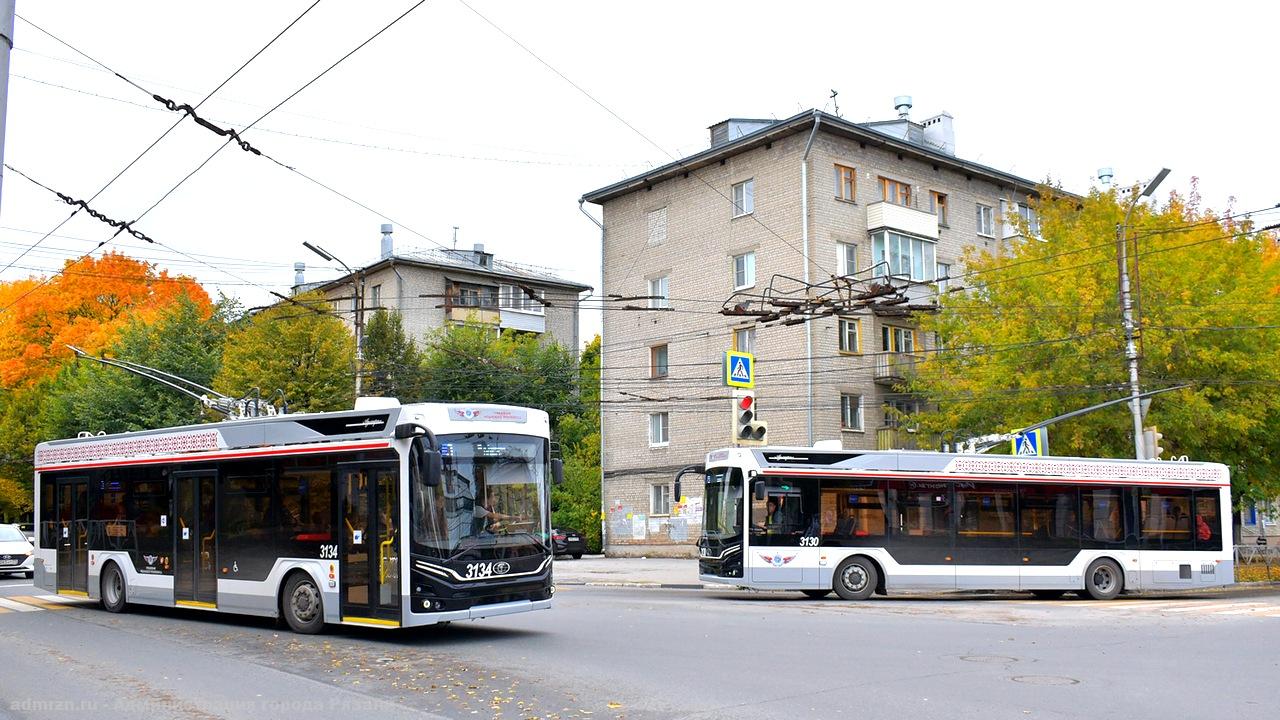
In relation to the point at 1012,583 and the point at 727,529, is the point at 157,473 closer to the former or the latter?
the point at 727,529

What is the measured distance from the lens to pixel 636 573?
3384cm

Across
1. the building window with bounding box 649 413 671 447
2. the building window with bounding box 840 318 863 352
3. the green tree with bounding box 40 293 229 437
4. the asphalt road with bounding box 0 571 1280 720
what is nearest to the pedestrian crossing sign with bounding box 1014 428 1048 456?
the asphalt road with bounding box 0 571 1280 720

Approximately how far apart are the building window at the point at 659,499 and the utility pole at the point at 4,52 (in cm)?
3794

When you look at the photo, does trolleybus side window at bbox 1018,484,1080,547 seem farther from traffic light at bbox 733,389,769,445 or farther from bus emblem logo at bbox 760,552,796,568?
traffic light at bbox 733,389,769,445

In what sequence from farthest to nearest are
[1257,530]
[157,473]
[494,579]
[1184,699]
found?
1. [1257,530]
2. [157,473]
3. [494,579]
4. [1184,699]

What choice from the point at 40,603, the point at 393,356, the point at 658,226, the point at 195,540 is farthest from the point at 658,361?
the point at 195,540

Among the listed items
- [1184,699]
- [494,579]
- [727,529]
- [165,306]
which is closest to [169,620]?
[494,579]

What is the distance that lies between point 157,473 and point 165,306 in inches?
1799

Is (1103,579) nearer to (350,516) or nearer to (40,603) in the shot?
(350,516)

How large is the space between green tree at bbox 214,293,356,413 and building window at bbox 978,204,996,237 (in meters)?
25.4

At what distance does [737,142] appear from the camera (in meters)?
43.3

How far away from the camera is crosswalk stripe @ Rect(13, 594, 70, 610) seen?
20.8 meters

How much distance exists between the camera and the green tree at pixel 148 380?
49.4 metres

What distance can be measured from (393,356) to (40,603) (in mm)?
30507
